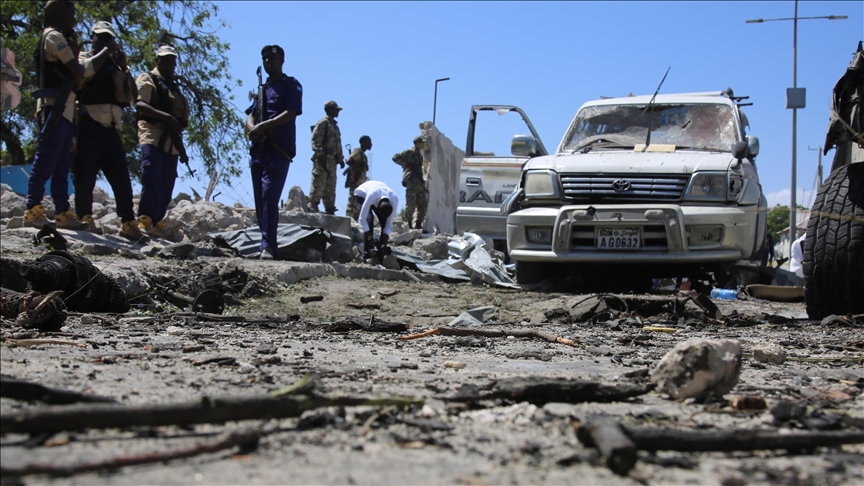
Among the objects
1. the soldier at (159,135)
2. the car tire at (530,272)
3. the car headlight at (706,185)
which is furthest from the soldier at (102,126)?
the car headlight at (706,185)

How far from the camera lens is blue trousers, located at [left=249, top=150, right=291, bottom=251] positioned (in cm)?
793

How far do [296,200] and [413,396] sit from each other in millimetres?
20505

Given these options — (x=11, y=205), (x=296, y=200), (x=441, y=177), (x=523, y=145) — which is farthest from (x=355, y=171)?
(x=523, y=145)

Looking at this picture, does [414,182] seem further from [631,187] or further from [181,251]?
[631,187]

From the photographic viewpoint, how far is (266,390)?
2123mm

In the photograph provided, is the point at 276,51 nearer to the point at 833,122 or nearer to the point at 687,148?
the point at 687,148

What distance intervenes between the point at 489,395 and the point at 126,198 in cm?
652

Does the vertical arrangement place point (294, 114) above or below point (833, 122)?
above

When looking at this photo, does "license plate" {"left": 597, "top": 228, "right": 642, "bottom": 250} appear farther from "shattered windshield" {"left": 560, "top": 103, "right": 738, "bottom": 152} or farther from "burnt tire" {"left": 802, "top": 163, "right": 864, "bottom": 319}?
"burnt tire" {"left": 802, "top": 163, "right": 864, "bottom": 319}

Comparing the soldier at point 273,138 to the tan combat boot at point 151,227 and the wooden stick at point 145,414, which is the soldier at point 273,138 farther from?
the wooden stick at point 145,414

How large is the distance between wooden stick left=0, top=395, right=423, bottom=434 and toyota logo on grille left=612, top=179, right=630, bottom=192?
5322mm

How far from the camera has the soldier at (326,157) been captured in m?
14.5

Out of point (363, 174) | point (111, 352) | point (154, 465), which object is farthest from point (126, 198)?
point (363, 174)

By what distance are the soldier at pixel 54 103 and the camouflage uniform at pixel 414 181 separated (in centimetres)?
1054
